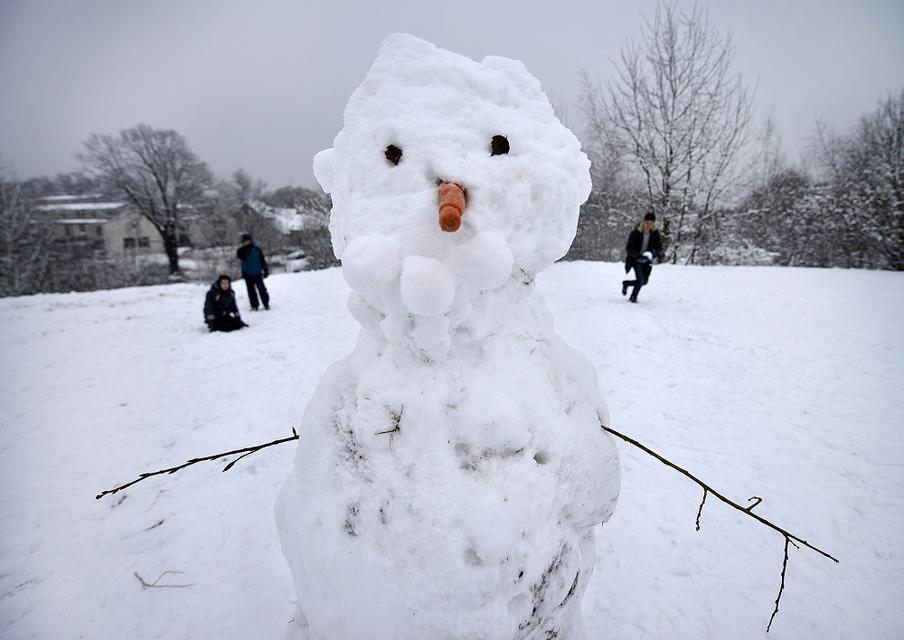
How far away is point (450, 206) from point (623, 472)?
9.64 ft

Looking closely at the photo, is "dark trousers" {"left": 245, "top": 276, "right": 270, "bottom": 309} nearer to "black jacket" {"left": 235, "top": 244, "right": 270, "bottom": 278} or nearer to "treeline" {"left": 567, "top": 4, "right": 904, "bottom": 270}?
"black jacket" {"left": 235, "top": 244, "right": 270, "bottom": 278}

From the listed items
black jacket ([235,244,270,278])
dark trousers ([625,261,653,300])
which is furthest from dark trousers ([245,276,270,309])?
dark trousers ([625,261,653,300])

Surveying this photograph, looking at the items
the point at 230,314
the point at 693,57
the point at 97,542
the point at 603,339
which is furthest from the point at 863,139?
the point at 97,542

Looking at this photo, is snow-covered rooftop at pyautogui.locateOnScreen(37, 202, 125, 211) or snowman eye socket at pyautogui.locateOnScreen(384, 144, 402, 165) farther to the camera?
Answer: snow-covered rooftop at pyautogui.locateOnScreen(37, 202, 125, 211)

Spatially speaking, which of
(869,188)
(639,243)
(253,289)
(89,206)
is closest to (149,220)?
(89,206)

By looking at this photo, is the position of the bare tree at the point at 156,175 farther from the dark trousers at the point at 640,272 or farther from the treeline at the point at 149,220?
the dark trousers at the point at 640,272

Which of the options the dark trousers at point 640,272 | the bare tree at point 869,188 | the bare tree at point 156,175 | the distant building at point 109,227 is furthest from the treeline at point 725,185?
the distant building at point 109,227

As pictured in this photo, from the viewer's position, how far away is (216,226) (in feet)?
104

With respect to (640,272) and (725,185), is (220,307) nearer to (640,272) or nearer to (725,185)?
(640,272)

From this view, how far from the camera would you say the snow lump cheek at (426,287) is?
3.33 ft

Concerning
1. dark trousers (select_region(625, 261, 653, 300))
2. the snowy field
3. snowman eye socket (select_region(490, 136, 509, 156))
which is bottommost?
the snowy field

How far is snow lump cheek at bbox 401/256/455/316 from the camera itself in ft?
3.33

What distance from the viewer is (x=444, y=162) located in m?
1.09

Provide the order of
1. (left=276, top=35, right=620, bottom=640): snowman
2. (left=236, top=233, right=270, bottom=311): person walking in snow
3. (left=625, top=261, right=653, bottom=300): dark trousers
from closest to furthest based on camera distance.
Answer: (left=276, top=35, right=620, bottom=640): snowman < (left=625, top=261, right=653, bottom=300): dark trousers < (left=236, top=233, right=270, bottom=311): person walking in snow
